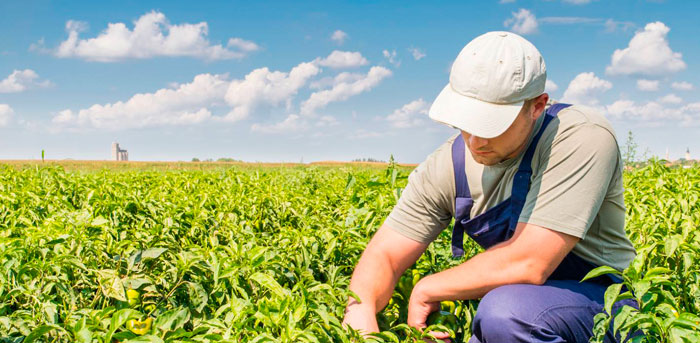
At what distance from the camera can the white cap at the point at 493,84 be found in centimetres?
194

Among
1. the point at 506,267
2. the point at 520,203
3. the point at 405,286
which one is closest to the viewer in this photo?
the point at 506,267

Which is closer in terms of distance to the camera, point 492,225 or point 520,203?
point 520,203

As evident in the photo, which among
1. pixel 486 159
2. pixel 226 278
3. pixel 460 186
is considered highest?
pixel 486 159

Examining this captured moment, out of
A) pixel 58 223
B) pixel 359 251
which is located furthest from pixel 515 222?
pixel 58 223

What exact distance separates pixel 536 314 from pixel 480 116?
695 millimetres

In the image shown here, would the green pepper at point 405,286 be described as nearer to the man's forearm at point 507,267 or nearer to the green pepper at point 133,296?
the man's forearm at point 507,267

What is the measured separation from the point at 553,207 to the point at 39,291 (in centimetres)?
188

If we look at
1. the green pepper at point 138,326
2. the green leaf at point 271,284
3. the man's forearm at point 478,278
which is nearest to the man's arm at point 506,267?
the man's forearm at point 478,278

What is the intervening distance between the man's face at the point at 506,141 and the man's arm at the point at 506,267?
0.27 m

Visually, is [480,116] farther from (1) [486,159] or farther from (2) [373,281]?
(2) [373,281]

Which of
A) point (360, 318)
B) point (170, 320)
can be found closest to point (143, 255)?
point (170, 320)

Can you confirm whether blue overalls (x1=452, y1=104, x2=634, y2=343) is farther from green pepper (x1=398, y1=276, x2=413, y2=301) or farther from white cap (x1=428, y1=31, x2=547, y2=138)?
green pepper (x1=398, y1=276, x2=413, y2=301)

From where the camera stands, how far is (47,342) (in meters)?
1.96

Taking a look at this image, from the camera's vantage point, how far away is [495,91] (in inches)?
77.0
